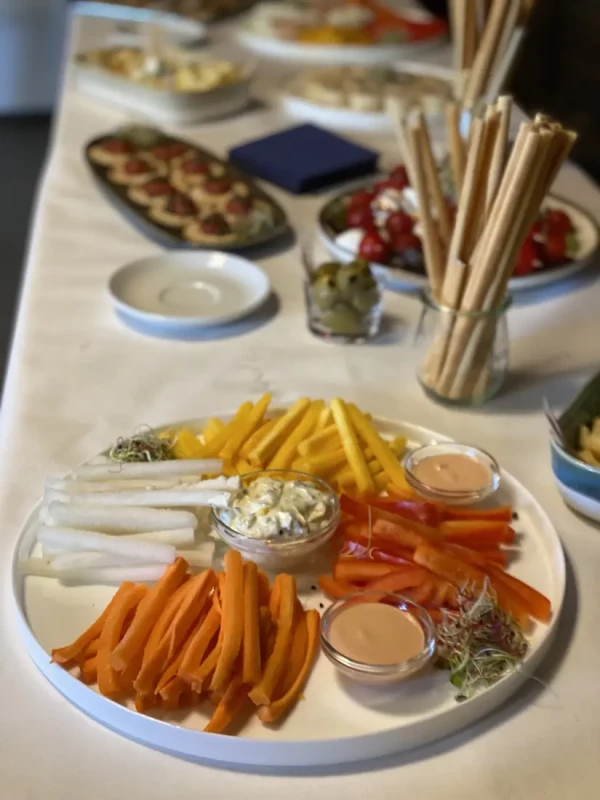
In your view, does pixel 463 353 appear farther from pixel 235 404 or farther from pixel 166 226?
pixel 166 226

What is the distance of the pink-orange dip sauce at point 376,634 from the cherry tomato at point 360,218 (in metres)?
0.90

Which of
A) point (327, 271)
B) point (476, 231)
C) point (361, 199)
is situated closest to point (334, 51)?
point (361, 199)

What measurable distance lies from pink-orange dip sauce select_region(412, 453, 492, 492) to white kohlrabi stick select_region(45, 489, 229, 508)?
0.25 metres

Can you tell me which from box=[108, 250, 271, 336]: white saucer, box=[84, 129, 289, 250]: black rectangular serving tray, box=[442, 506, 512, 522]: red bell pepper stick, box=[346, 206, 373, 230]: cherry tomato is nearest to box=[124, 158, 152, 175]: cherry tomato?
box=[84, 129, 289, 250]: black rectangular serving tray

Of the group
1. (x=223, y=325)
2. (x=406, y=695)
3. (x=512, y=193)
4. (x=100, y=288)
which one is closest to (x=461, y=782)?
(x=406, y=695)

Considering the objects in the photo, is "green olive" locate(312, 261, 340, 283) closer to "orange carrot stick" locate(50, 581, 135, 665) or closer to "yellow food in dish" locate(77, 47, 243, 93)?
"orange carrot stick" locate(50, 581, 135, 665)

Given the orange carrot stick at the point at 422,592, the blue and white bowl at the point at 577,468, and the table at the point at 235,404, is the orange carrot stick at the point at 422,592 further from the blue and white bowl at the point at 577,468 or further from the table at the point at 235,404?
the blue and white bowl at the point at 577,468

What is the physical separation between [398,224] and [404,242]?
0.13 ft

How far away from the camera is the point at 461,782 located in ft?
2.51

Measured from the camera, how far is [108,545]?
0.93m

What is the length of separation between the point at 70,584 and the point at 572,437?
1.93ft

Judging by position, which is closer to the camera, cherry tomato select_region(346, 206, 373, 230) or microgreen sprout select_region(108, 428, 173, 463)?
microgreen sprout select_region(108, 428, 173, 463)

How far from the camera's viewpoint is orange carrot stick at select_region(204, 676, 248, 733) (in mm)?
772

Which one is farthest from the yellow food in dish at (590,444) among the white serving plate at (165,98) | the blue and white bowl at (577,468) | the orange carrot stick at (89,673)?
the white serving plate at (165,98)
